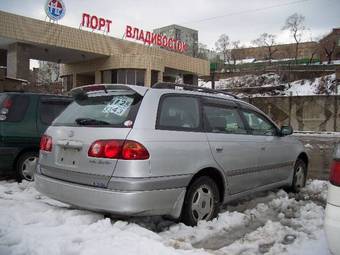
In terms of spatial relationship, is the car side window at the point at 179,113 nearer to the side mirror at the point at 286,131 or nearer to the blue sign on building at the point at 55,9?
the side mirror at the point at 286,131

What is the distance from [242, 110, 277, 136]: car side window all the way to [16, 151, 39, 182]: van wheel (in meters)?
3.78

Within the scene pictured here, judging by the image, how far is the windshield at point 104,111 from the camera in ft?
14.7

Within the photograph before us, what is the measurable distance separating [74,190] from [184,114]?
156 cm

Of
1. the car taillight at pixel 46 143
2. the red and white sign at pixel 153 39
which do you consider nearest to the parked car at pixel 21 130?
the car taillight at pixel 46 143

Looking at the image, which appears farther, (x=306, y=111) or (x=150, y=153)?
(x=306, y=111)

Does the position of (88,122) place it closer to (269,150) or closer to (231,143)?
(231,143)

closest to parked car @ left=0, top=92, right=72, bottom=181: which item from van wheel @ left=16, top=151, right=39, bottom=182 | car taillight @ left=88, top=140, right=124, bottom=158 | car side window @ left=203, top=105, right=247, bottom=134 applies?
van wheel @ left=16, top=151, right=39, bottom=182

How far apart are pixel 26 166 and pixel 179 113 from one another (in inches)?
145

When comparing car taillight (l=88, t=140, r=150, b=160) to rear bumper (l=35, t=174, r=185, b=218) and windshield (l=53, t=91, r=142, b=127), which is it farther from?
rear bumper (l=35, t=174, r=185, b=218)

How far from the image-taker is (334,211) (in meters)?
3.10

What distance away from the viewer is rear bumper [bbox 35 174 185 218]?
13.7ft

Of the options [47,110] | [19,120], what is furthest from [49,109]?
[19,120]

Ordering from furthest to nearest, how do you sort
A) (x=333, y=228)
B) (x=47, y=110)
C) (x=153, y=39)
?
(x=153, y=39)
(x=47, y=110)
(x=333, y=228)

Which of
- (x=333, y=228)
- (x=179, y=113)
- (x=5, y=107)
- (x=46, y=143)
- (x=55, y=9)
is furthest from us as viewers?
(x=55, y=9)
